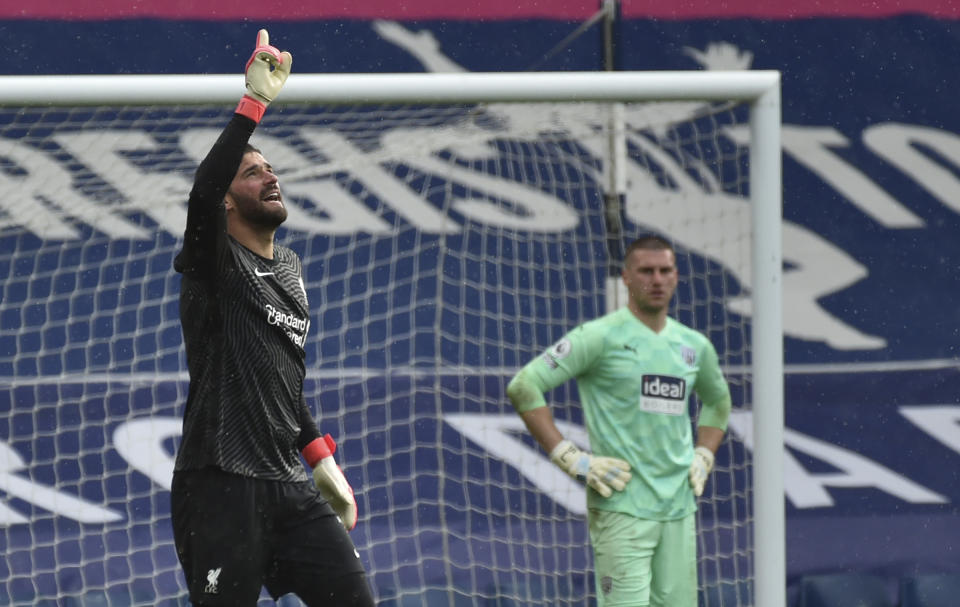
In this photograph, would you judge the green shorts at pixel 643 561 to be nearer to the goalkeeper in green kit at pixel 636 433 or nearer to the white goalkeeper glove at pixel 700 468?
the goalkeeper in green kit at pixel 636 433

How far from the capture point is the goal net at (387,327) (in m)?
5.73

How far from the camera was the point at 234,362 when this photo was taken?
3324mm

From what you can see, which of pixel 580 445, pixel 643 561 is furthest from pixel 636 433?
pixel 580 445

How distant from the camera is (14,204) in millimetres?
5746

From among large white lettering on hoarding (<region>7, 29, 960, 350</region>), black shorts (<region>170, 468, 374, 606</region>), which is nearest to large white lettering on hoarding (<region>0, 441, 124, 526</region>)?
large white lettering on hoarding (<region>7, 29, 960, 350</region>)

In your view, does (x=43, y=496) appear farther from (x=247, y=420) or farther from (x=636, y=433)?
(x=247, y=420)

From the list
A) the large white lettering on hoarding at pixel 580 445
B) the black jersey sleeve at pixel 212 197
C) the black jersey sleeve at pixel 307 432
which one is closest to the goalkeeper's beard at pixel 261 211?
the black jersey sleeve at pixel 212 197

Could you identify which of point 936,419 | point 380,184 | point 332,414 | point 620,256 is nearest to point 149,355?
point 332,414

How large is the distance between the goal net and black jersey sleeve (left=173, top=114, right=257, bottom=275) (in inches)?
91.8

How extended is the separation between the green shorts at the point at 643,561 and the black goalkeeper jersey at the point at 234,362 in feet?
5.15

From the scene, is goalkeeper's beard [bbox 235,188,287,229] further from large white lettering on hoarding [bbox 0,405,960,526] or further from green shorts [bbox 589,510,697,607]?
large white lettering on hoarding [bbox 0,405,960,526]

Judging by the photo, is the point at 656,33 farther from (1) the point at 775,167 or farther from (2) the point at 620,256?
(1) the point at 775,167

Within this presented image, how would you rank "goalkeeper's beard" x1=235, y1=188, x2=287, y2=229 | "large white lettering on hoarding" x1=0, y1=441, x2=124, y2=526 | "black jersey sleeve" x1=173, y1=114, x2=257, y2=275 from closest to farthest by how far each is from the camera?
"black jersey sleeve" x1=173, y1=114, x2=257, y2=275 < "goalkeeper's beard" x1=235, y1=188, x2=287, y2=229 < "large white lettering on hoarding" x1=0, y1=441, x2=124, y2=526

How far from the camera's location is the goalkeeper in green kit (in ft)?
15.2
